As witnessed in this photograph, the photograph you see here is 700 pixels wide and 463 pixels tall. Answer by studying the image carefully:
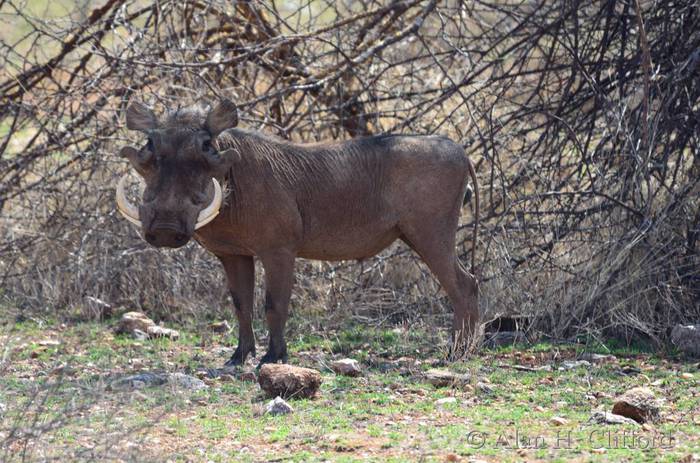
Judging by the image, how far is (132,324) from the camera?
7.47 metres

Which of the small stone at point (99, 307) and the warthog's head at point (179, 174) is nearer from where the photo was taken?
the warthog's head at point (179, 174)

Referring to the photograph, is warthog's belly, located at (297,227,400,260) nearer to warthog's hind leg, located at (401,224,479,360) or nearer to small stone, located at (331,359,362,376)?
warthog's hind leg, located at (401,224,479,360)

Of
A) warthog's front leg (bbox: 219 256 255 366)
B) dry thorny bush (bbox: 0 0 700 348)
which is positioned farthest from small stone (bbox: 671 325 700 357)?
warthog's front leg (bbox: 219 256 255 366)

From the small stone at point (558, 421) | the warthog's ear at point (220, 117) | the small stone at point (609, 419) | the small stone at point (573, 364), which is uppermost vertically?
the warthog's ear at point (220, 117)

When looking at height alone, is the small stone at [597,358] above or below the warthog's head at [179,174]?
below

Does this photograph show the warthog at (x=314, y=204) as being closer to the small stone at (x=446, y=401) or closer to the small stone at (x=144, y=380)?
the small stone at (x=144, y=380)

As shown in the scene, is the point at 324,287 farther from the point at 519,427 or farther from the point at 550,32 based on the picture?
the point at 519,427

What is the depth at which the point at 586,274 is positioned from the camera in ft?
23.6

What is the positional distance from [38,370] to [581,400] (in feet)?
9.94

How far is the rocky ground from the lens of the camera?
170 inches

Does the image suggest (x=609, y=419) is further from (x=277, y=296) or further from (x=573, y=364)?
(x=277, y=296)

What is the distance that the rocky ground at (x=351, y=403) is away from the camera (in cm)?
432

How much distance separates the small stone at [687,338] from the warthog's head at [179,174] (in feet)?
9.27

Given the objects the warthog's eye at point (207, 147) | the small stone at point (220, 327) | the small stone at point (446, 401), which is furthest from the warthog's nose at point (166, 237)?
the small stone at point (220, 327)
